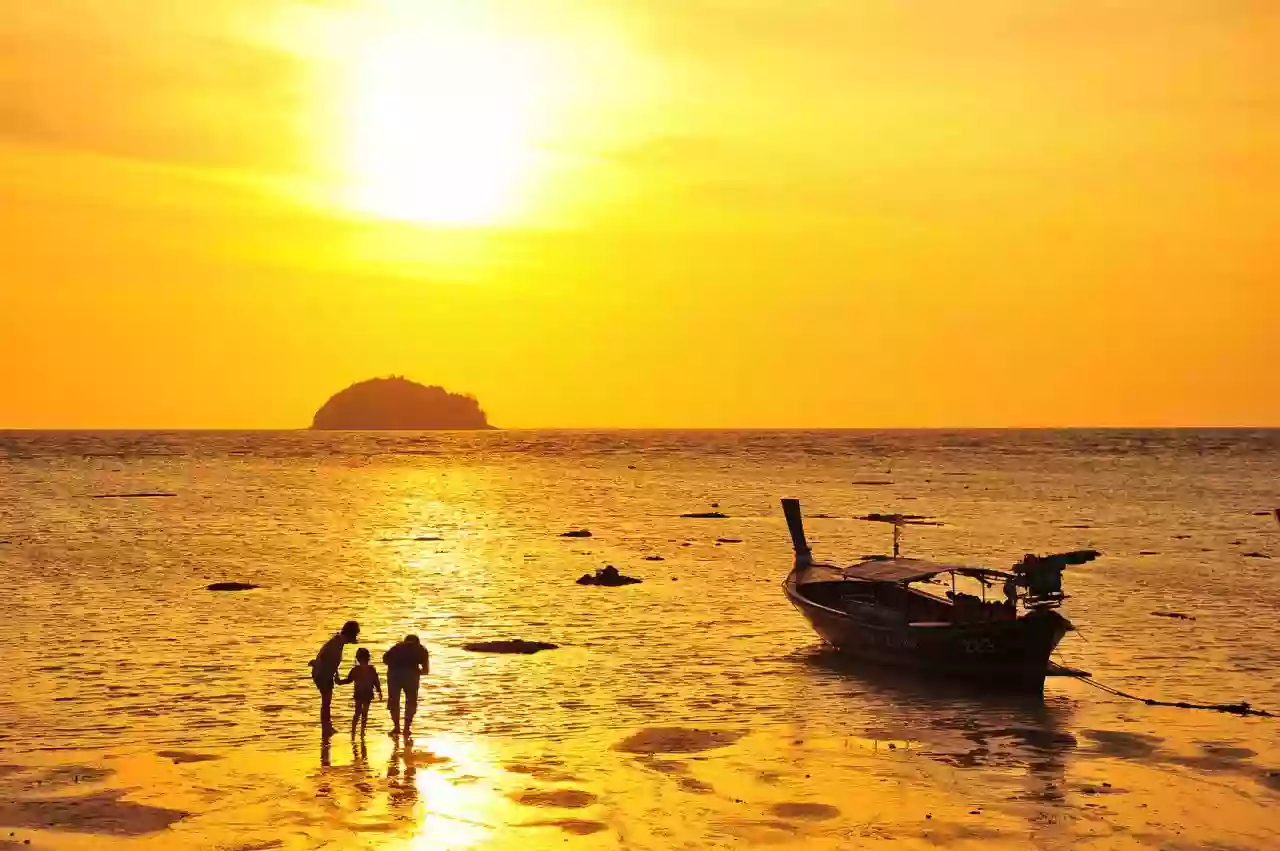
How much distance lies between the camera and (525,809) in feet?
66.8

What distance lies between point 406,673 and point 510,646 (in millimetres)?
12559

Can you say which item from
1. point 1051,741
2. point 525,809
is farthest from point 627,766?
point 1051,741

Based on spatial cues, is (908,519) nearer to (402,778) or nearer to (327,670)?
(327,670)

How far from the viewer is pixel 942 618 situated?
3531 cm

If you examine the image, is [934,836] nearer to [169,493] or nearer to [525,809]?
[525,809]

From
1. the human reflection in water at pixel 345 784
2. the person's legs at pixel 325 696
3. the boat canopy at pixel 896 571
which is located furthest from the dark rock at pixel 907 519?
the human reflection in water at pixel 345 784

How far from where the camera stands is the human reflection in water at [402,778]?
814 inches

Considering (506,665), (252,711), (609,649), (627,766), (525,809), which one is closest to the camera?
(525,809)

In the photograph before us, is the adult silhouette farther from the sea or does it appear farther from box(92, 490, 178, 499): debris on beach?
box(92, 490, 178, 499): debris on beach

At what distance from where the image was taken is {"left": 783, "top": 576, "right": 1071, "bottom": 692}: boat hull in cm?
3028

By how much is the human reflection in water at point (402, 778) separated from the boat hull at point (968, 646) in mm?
14291

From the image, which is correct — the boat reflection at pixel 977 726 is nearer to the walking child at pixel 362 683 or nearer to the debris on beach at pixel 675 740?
the debris on beach at pixel 675 740

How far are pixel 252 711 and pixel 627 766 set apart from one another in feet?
32.4

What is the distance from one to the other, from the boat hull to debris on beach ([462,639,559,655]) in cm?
915
